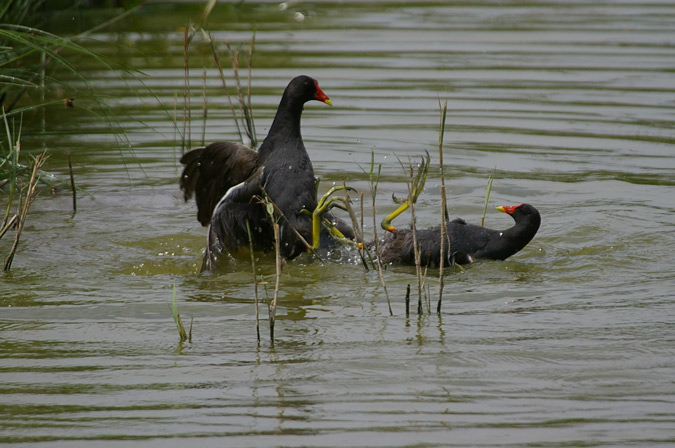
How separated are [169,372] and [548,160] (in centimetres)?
421

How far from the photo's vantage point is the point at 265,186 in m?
5.25

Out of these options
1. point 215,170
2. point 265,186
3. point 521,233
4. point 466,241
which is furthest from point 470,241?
point 215,170

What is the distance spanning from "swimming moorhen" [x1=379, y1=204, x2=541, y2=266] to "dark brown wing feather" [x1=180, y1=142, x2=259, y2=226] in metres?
0.81

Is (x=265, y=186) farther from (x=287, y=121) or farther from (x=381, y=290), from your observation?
(x=381, y=290)

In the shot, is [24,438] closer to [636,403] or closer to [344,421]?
[344,421]

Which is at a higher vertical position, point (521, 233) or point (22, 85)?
point (22, 85)

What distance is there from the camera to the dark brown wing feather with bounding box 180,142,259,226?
5.40 metres

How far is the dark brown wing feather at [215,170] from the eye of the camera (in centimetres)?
540

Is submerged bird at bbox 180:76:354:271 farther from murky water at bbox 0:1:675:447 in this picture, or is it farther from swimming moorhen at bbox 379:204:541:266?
swimming moorhen at bbox 379:204:541:266

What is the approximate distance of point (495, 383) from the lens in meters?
3.46

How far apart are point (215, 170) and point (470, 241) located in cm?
135

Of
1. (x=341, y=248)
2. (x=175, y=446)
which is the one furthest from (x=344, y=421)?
(x=341, y=248)

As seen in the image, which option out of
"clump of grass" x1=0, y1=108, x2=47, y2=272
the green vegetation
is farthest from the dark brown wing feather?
"clump of grass" x1=0, y1=108, x2=47, y2=272

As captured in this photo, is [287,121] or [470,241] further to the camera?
[287,121]
